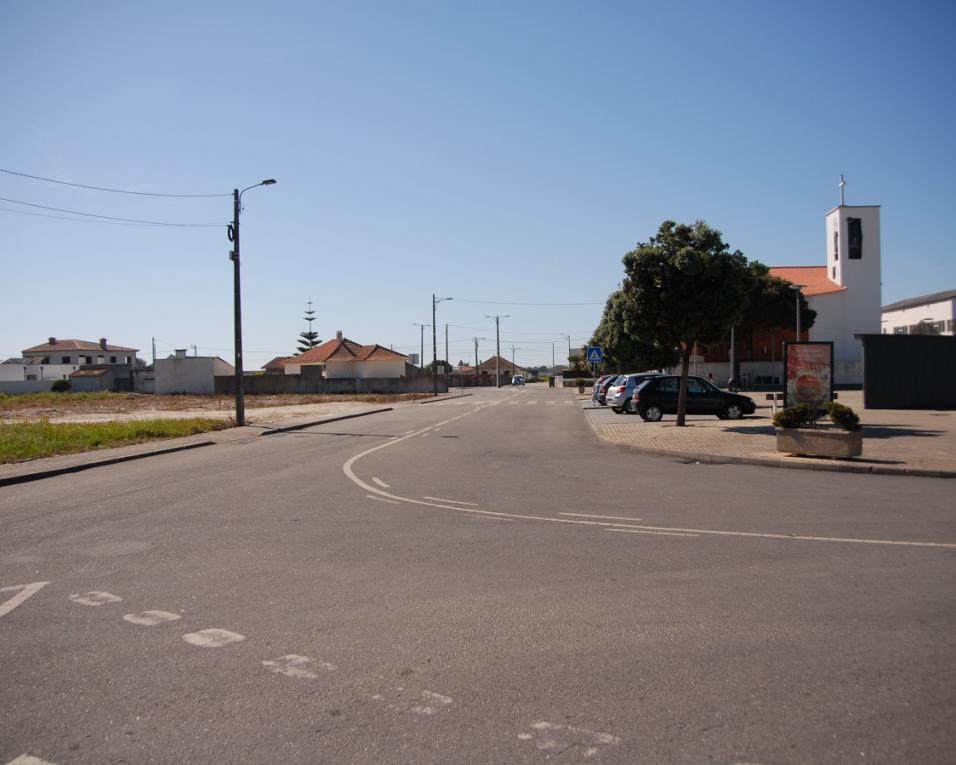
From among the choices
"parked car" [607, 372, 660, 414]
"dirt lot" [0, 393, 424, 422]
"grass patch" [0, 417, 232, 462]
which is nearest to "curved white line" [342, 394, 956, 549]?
"grass patch" [0, 417, 232, 462]

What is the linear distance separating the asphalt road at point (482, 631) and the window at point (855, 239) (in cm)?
7532

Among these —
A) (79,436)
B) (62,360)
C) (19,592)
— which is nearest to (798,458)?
(19,592)

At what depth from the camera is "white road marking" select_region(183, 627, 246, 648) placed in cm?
477

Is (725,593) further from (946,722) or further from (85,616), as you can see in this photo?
(85,616)

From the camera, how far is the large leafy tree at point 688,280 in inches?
842

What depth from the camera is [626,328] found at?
23625 mm

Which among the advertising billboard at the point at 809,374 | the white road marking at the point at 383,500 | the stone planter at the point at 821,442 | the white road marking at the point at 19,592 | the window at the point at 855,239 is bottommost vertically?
the white road marking at the point at 383,500

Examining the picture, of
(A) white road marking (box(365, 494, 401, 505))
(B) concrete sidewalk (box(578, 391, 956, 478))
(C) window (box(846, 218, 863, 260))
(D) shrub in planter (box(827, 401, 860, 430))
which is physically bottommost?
(A) white road marking (box(365, 494, 401, 505))

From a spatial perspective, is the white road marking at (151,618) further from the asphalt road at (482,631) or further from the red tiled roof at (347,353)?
the red tiled roof at (347,353)

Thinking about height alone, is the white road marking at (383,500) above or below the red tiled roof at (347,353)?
below

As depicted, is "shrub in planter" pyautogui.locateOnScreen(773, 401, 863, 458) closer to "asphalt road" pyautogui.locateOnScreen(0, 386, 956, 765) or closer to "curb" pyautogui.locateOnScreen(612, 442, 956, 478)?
"curb" pyautogui.locateOnScreen(612, 442, 956, 478)

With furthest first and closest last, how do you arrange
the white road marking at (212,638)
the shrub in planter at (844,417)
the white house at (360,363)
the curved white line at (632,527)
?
the white house at (360,363), the shrub in planter at (844,417), the curved white line at (632,527), the white road marking at (212,638)

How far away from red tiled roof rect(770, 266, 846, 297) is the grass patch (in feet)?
222

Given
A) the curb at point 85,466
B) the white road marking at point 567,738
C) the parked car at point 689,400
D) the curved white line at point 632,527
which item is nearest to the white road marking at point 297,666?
the white road marking at point 567,738
